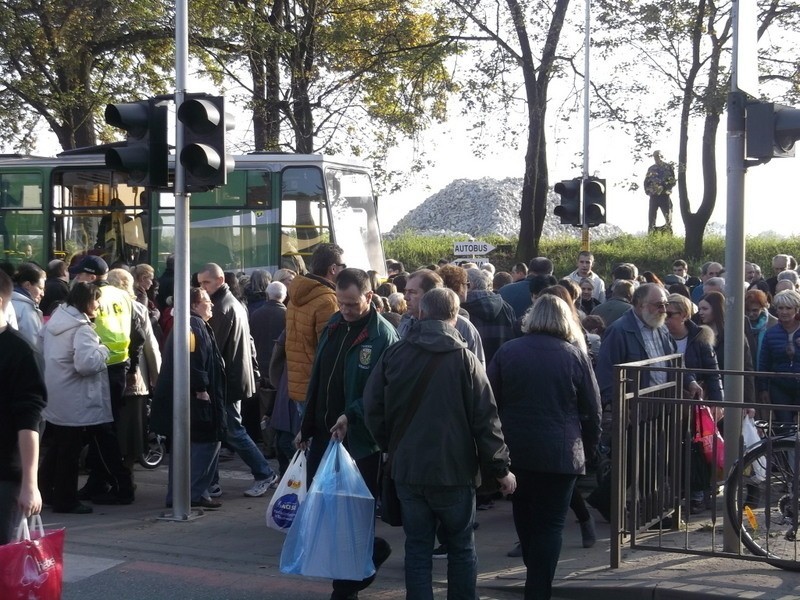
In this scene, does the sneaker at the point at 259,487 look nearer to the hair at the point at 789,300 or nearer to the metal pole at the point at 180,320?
the metal pole at the point at 180,320

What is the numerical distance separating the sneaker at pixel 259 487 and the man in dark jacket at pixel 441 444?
4060 millimetres

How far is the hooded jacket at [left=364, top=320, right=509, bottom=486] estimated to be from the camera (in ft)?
17.4

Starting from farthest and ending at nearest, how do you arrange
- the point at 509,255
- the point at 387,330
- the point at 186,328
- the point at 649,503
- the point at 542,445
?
the point at 509,255
the point at 186,328
the point at 649,503
the point at 387,330
the point at 542,445

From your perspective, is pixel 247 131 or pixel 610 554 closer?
pixel 610 554

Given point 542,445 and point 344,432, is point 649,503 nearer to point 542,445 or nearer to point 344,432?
point 542,445

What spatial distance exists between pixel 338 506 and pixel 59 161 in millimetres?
14376

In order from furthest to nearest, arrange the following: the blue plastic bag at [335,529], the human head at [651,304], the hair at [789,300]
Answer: the hair at [789,300] → the human head at [651,304] → the blue plastic bag at [335,529]

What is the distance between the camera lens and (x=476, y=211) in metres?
61.0

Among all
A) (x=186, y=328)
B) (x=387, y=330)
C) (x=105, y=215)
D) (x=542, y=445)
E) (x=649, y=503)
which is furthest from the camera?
(x=105, y=215)

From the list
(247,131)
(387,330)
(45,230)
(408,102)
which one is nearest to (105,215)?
(45,230)

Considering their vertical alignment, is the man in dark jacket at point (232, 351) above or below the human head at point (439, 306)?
below

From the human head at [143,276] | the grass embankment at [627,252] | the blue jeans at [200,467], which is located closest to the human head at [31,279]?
the blue jeans at [200,467]

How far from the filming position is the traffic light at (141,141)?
7.98 metres

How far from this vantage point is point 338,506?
18.6ft
